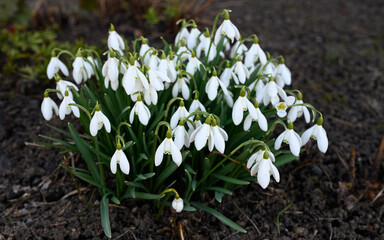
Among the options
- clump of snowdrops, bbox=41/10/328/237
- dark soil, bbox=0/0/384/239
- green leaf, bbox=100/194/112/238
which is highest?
clump of snowdrops, bbox=41/10/328/237

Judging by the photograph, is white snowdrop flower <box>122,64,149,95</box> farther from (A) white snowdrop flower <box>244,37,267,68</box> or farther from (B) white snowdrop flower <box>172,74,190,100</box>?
(A) white snowdrop flower <box>244,37,267,68</box>

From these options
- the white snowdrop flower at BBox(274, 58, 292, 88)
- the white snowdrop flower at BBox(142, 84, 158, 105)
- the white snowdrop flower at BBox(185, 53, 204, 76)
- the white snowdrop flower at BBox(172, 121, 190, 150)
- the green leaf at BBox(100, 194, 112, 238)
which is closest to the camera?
the white snowdrop flower at BBox(172, 121, 190, 150)

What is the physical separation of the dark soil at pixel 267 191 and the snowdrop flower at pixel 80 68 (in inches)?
24.1

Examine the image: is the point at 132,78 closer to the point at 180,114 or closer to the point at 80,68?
the point at 180,114

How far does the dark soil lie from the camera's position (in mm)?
1969

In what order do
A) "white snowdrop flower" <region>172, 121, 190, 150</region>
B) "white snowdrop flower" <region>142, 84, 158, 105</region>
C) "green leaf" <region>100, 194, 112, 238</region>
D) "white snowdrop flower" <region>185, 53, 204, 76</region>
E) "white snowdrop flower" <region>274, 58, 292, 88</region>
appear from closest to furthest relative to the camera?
"white snowdrop flower" <region>172, 121, 190, 150</region>
"white snowdrop flower" <region>142, 84, 158, 105</region>
"green leaf" <region>100, 194, 112, 238</region>
"white snowdrop flower" <region>185, 53, 204, 76</region>
"white snowdrop flower" <region>274, 58, 292, 88</region>

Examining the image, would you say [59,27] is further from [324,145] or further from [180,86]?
[324,145]

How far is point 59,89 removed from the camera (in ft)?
6.00

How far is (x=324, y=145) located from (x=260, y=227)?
610 mm

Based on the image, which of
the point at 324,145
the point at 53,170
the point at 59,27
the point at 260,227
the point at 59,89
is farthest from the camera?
the point at 59,27

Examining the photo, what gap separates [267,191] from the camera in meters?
2.21

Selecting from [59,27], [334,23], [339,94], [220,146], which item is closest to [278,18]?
[334,23]

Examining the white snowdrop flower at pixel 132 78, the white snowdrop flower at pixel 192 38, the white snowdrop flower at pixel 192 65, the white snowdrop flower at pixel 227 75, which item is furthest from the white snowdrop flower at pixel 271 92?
the white snowdrop flower at pixel 132 78

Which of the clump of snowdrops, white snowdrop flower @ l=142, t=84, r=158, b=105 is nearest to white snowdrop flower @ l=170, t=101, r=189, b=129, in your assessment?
the clump of snowdrops
